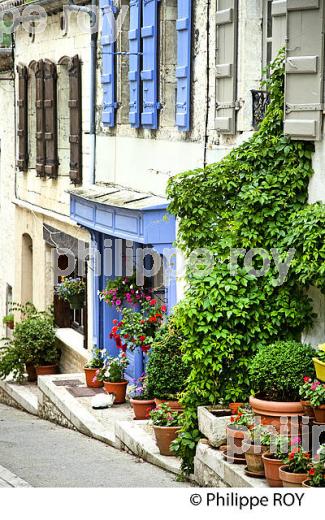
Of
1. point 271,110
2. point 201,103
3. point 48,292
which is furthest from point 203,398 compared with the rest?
point 48,292

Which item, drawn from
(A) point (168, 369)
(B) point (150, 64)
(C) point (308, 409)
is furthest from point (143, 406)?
(B) point (150, 64)

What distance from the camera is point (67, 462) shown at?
476 inches

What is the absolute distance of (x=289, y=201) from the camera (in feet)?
34.9

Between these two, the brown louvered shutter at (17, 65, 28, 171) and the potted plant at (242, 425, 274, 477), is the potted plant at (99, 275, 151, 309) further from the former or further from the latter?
the brown louvered shutter at (17, 65, 28, 171)

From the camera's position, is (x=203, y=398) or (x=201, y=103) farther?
(x=201, y=103)

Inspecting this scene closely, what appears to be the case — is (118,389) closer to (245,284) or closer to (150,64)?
(150,64)

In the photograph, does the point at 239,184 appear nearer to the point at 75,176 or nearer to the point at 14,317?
the point at 75,176

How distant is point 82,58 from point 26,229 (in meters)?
4.64

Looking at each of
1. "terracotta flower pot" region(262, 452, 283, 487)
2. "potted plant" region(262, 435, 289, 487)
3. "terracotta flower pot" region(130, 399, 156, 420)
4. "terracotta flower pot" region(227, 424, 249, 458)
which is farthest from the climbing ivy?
"terracotta flower pot" region(130, 399, 156, 420)

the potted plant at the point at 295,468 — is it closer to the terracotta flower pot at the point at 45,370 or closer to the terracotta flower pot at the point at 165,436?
the terracotta flower pot at the point at 165,436

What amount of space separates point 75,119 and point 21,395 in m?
4.05

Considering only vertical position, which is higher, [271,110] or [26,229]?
[271,110]

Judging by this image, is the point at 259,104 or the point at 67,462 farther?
the point at 67,462

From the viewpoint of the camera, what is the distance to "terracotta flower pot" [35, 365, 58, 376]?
18.2m
